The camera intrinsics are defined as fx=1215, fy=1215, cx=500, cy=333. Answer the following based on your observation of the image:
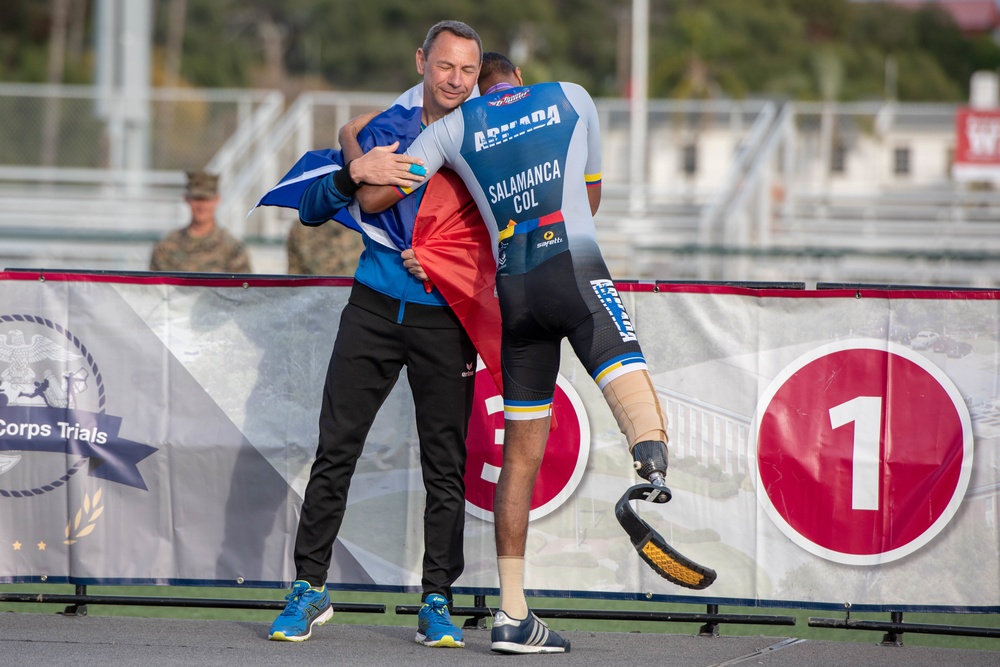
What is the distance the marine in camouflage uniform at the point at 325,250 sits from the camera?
833 centimetres

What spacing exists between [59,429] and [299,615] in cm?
133

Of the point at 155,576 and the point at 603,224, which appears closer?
the point at 155,576

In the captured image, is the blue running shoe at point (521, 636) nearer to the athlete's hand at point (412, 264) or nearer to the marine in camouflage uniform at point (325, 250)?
the athlete's hand at point (412, 264)

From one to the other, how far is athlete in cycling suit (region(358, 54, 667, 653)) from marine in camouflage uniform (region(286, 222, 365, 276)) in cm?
410

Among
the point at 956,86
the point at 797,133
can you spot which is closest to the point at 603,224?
the point at 797,133

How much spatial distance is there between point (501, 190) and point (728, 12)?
250 ft

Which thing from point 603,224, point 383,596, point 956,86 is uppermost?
point 956,86

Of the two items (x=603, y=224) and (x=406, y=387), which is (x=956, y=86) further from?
(x=406, y=387)

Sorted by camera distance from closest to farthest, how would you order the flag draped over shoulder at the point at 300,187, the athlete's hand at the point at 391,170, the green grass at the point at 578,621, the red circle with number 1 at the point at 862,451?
the athlete's hand at the point at 391,170 < the flag draped over shoulder at the point at 300,187 < the red circle with number 1 at the point at 862,451 < the green grass at the point at 578,621

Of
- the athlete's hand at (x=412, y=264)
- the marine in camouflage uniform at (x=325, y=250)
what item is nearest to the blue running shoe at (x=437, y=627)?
the athlete's hand at (x=412, y=264)

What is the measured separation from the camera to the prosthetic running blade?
3.77 metres

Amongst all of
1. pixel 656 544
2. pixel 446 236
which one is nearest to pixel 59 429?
pixel 446 236

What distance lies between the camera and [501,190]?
417cm

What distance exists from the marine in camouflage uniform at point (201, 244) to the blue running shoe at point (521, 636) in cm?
470
